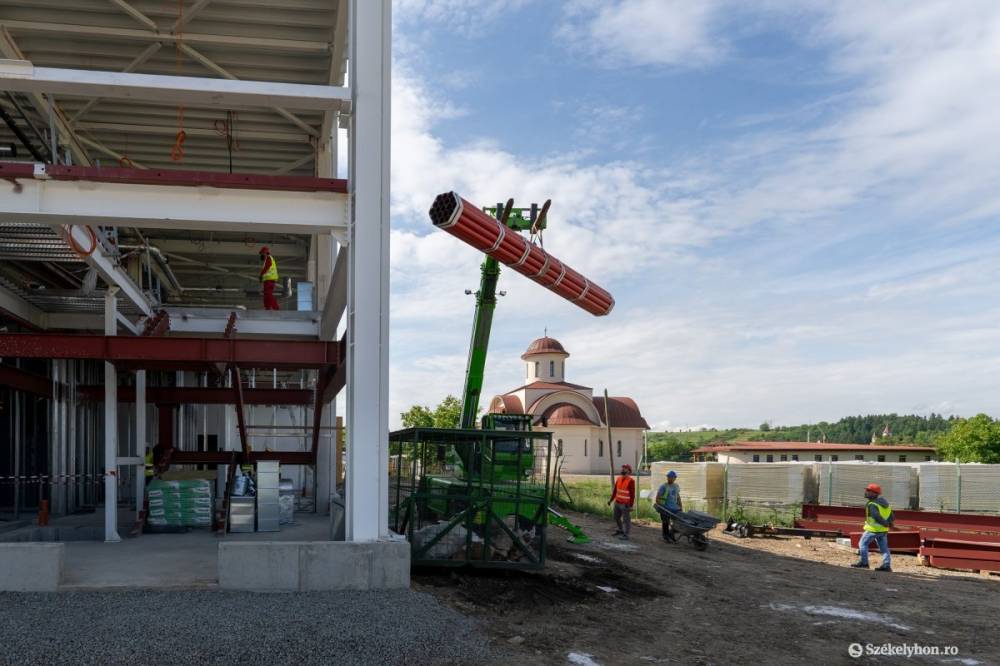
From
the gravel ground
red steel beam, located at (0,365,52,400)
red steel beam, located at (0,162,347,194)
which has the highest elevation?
red steel beam, located at (0,162,347,194)

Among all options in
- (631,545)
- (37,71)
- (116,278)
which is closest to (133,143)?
(116,278)

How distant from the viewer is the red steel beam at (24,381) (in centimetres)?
1367

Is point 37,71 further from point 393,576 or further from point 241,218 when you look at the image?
point 393,576

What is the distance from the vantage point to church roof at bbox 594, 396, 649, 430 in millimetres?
55250

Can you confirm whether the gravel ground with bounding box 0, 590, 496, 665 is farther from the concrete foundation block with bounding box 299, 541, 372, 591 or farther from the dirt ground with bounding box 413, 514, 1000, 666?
the dirt ground with bounding box 413, 514, 1000, 666

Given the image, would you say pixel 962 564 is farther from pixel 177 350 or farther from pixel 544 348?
pixel 544 348

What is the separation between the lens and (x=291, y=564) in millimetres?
9320

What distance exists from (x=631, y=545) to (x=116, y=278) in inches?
Result: 435

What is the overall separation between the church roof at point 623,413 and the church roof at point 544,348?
4.57m

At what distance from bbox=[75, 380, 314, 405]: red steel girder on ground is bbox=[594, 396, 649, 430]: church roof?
41.1 meters

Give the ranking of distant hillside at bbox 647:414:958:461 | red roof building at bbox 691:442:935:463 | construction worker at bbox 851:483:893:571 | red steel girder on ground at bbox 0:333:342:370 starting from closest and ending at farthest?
red steel girder on ground at bbox 0:333:342:370 → construction worker at bbox 851:483:893:571 → red roof building at bbox 691:442:935:463 → distant hillside at bbox 647:414:958:461

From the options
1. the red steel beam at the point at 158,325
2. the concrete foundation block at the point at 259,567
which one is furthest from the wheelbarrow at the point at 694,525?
the red steel beam at the point at 158,325

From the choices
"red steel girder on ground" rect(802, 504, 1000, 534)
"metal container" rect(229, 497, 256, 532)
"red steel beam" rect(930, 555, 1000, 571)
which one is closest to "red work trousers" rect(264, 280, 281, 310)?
"metal container" rect(229, 497, 256, 532)

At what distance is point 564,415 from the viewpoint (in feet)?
171
